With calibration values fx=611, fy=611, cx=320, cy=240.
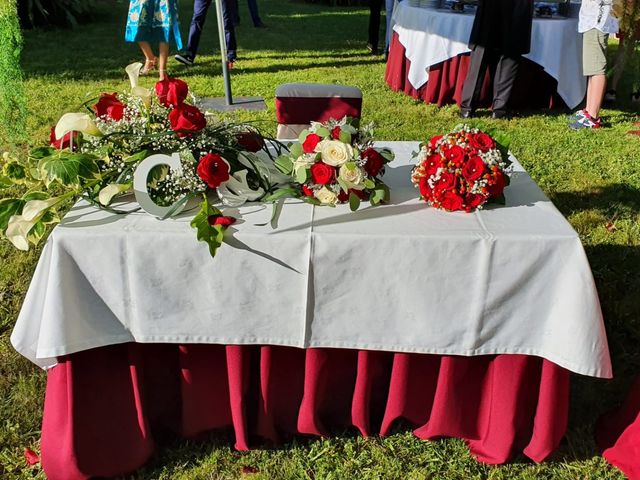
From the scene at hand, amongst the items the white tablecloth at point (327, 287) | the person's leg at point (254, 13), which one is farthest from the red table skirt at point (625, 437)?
the person's leg at point (254, 13)

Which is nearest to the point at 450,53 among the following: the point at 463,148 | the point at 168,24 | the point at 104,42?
the point at 168,24

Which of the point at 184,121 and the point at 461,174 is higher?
the point at 184,121

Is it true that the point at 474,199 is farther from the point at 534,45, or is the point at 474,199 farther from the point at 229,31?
the point at 229,31

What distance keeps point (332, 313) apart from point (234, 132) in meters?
0.73

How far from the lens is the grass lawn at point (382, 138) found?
86.1 inches

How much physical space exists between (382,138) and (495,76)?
4.96 ft

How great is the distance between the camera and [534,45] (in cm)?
590

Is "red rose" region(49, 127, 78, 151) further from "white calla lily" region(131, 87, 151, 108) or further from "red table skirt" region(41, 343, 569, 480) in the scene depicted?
"red table skirt" region(41, 343, 569, 480)

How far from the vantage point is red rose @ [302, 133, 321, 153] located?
1.93 m

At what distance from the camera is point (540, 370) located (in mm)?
2000

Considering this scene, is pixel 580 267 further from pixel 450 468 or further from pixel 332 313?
pixel 450 468

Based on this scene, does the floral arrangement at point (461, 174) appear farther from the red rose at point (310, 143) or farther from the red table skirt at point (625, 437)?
the red table skirt at point (625, 437)

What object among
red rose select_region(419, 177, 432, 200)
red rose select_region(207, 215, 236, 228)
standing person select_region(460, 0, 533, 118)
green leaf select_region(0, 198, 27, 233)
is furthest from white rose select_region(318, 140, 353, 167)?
standing person select_region(460, 0, 533, 118)

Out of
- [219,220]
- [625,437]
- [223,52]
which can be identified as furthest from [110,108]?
[223,52]
